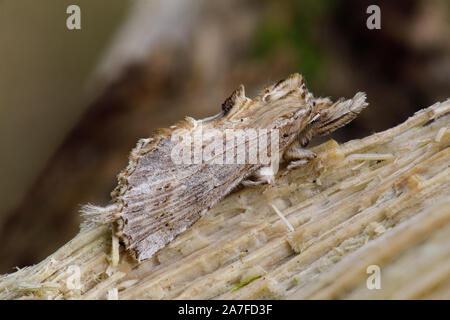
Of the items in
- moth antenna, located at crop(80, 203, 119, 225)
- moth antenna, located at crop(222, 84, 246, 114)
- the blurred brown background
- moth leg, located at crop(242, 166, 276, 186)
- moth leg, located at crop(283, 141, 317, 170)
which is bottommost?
moth antenna, located at crop(80, 203, 119, 225)

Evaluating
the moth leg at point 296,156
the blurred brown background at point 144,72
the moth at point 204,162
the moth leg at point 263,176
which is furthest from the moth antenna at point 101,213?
the blurred brown background at point 144,72

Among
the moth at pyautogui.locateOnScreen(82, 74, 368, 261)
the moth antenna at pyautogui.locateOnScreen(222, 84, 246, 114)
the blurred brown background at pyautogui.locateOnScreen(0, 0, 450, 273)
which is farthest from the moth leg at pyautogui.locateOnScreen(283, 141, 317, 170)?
the blurred brown background at pyautogui.locateOnScreen(0, 0, 450, 273)

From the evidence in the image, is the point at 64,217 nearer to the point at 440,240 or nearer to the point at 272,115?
the point at 272,115

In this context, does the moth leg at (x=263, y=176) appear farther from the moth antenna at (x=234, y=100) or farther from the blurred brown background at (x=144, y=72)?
the blurred brown background at (x=144, y=72)

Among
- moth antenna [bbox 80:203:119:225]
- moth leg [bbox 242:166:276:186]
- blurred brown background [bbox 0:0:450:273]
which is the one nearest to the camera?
moth antenna [bbox 80:203:119:225]

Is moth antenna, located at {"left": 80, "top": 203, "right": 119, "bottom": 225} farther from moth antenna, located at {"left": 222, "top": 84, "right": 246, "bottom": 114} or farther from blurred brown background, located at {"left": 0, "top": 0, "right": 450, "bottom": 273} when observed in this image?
blurred brown background, located at {"left": 0, "top": 0, "right": 450, "bottom": 273}

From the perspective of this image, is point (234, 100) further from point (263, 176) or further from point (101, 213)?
point (101, 213)

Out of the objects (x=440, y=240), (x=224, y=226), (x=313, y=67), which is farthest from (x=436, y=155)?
(x=313, y=67)
